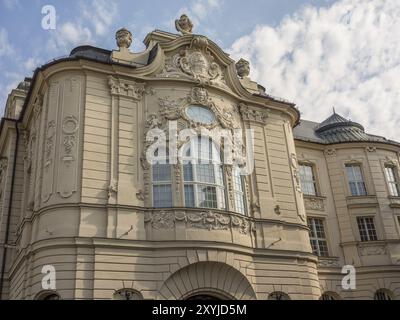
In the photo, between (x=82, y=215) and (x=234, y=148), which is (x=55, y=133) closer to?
(x=82, y=215)

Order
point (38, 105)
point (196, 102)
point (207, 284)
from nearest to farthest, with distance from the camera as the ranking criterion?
point (207, 284) → point (196, 102) → point (38, 105)

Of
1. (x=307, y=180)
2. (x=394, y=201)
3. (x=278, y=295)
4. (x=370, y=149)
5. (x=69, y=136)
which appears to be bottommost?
(x=278, y=295)

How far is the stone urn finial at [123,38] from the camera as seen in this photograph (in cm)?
2217

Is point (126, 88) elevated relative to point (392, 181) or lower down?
elevated

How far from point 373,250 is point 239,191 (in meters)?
10.2

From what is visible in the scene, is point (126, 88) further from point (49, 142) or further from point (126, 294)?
point (126, 294)

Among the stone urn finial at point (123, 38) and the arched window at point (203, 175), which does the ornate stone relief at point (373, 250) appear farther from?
the stone urn finial at point (123, 38)

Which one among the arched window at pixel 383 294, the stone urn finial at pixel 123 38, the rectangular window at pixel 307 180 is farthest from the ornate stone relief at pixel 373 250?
the stone urn finial at pixel 123 38

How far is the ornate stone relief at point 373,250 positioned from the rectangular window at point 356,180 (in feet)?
11.7

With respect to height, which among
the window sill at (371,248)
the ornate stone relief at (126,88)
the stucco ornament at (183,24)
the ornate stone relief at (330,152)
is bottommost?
the window sill at (371,248)

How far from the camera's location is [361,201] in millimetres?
27625

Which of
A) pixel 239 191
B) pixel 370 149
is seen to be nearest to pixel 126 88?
pixel 239 191

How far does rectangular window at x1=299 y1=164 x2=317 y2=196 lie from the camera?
90.2ft

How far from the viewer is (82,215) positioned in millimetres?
17516
